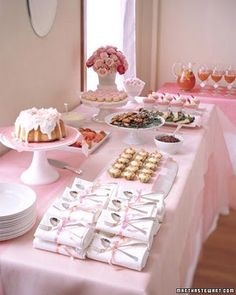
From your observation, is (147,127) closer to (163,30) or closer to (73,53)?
(73,53)

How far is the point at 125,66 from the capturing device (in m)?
2.11

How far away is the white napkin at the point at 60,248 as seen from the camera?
841 mm

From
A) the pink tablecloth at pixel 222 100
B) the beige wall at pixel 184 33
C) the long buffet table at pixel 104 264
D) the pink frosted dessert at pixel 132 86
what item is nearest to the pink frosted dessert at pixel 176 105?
the long buffet table at pixel 104 264

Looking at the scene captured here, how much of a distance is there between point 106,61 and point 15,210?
1254 mm

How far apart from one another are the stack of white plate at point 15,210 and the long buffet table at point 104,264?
0.9 inches

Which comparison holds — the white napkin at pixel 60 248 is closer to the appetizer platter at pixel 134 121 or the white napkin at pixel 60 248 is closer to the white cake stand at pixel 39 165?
the white cake stand at pixel 39 165

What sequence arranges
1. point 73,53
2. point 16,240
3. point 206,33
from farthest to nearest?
point 206,33
point 73,53
point 16,240

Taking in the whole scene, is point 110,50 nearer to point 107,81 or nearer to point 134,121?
point 107,81

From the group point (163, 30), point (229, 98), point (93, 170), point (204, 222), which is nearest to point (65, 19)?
point (93, 170)

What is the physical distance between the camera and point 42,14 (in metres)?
1.65

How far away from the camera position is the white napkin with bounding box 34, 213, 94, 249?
83cm

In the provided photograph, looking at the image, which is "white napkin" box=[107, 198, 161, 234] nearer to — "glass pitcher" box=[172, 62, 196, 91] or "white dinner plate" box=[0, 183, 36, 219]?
"white dinner plate" box=[0, 183, 36, 219]

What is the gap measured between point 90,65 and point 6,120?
75 centimetres

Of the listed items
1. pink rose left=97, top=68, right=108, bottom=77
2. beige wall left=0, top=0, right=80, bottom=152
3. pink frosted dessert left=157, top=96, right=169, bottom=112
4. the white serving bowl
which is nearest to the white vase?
pink rose left=97, top=68, right=108, bottom=77
